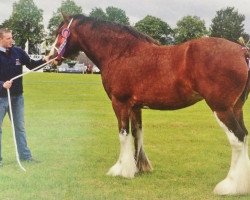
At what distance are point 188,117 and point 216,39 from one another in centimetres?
1059

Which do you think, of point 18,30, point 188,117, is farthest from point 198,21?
point 188,117

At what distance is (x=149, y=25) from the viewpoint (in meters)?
108

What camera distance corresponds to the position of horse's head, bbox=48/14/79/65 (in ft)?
30.9

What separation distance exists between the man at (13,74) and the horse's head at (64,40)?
0.51m

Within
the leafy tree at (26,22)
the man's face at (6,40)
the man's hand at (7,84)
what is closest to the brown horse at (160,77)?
the man's face at (6,40)

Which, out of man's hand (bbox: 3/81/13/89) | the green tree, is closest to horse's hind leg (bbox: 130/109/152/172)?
man's hand (bbox: 3/81/13/89)

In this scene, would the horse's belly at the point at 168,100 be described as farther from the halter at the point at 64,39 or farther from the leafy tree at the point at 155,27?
the leafy tree at the point at 155,27

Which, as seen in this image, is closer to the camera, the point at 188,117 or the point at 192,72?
the point at 192,72

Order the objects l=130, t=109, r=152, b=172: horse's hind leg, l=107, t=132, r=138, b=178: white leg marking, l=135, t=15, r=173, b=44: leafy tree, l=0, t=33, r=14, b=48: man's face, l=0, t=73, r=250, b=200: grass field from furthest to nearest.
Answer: l=135, t=15, r=173, b=44: leafy tree, l=0, t=33, r=14, b=48: man's face, l=130, t=109, r=152, b=172: horse's hind leg, l=107, t=132, r=138, b=178: white leg marking, l=0, t=73, r=250, b=200: grass field

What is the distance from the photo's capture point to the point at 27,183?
8.34 m

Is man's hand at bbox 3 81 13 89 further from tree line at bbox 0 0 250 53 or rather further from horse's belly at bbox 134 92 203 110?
tree line at bbox 0 0 250 53

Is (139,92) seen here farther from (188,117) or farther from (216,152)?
(188,117)

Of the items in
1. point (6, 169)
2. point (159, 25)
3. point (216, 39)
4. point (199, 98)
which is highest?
point (159, 25)

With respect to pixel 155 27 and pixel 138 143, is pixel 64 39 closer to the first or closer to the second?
pixel 138 143
